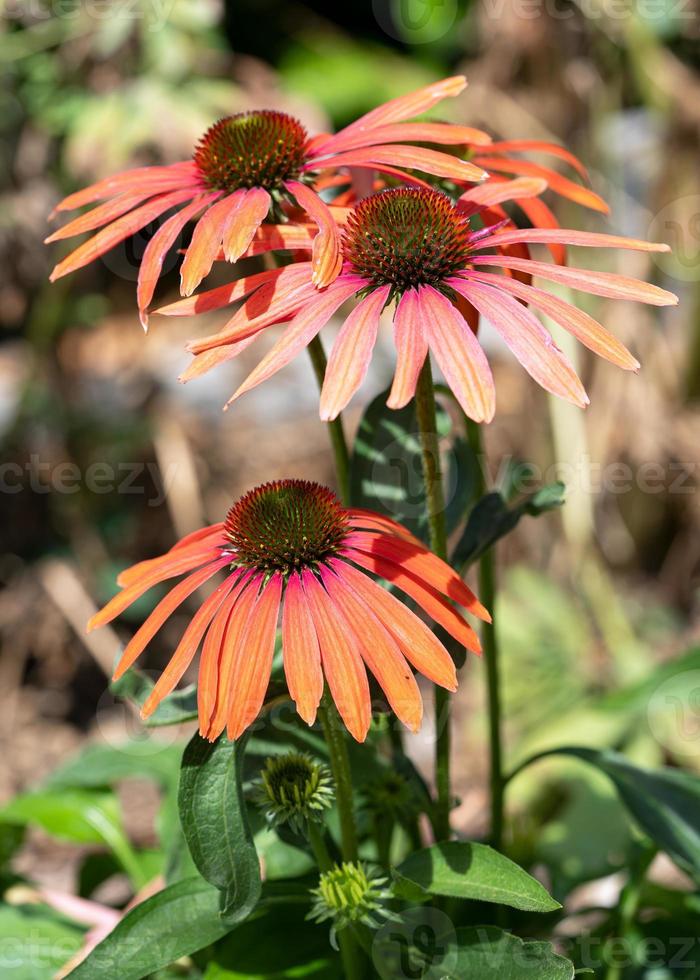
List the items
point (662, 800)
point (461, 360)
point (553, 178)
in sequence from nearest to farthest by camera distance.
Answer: point (461, 360)
point (553, 178)
point (662, 800)

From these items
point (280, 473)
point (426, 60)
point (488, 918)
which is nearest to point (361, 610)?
point (488, 918)

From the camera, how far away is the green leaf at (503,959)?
621mm

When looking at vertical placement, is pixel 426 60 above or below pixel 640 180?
above

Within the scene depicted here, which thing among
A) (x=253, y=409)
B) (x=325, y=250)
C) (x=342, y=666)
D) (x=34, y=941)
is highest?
(x=325, y=250)

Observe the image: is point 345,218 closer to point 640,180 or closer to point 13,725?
point 13,725

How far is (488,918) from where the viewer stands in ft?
3.07

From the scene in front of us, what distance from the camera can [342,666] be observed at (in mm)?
587

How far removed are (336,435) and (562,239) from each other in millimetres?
222

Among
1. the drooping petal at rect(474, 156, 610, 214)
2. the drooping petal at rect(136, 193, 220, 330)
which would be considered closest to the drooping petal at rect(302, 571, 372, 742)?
the drooping petal at rect(136, 193, 220, 330)

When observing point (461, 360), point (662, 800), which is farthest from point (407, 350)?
point (662, 800)

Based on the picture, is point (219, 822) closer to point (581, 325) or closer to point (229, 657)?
point (229, 657)

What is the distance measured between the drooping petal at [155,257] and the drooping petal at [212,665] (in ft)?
0.59

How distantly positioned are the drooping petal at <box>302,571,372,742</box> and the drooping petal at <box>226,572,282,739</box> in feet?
0.09

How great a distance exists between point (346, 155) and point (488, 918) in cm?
68
